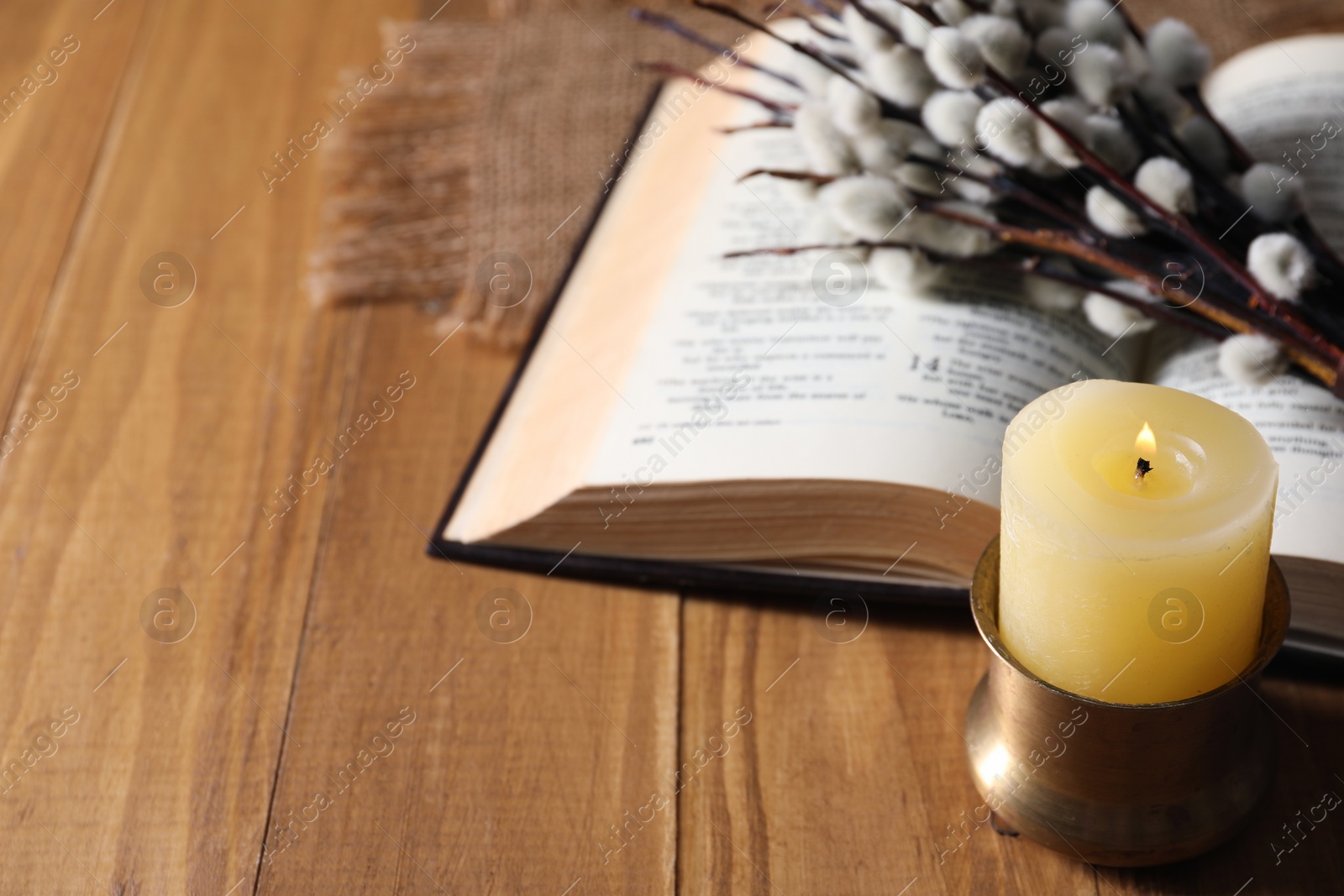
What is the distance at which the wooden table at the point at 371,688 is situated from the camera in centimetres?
47

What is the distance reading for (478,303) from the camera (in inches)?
28.7

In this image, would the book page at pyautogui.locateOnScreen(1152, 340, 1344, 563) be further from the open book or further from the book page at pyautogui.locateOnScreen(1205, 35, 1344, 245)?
the book page at pyautogui.locateOnScreen(1205, 35, 1344, 245)

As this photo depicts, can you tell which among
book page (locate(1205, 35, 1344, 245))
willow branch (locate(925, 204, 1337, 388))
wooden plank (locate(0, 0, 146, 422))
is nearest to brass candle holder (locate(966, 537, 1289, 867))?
willow branch (locate(925, 204, 1337, 388))

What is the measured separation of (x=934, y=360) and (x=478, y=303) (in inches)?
11.8

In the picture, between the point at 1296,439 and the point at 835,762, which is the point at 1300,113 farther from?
the point at 835,762

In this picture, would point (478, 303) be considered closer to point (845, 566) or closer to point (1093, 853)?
point (845, 566)

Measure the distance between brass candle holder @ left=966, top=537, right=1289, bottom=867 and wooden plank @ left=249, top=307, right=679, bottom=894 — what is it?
0.46ft

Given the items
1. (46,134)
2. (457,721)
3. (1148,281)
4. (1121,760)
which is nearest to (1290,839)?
(1121,760)

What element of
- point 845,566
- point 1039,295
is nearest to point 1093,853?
point 845,566

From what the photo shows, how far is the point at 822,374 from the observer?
562 mm

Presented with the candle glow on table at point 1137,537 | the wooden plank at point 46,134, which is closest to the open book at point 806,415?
the candle glow on table at point 1137,537

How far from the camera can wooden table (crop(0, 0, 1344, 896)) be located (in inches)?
18.6

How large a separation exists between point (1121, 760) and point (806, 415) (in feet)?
0.66

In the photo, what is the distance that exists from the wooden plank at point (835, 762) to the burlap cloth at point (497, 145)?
27 centimetres
